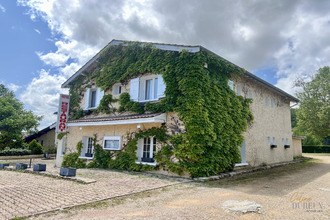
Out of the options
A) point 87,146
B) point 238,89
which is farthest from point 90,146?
point 238,89

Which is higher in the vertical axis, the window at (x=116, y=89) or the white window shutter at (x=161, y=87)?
the window at (x=116, y=89)

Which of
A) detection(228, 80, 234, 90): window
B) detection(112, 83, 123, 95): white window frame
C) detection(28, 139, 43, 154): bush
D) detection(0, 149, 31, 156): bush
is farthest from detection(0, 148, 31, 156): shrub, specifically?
detection(228, 80, 234, 90): window

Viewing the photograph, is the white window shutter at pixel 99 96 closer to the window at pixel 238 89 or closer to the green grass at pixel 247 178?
the window at pixel 238 89

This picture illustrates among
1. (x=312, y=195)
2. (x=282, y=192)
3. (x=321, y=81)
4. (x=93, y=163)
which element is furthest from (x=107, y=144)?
(x=321, y=81)

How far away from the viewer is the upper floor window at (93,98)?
45.2 ft

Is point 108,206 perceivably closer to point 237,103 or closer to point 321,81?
point 237,103

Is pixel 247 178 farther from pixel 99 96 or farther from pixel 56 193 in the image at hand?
pixel 99 96

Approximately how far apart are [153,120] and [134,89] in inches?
120

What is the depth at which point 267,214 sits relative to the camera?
4.62m

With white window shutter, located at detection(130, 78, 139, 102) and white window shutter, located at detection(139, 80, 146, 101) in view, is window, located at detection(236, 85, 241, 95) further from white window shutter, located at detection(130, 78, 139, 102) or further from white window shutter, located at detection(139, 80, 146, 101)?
white window shutter, located at detection(130, 78, 139, 102)

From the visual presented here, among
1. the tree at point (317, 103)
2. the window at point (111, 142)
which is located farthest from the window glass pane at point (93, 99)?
the tree at point (317, 103)

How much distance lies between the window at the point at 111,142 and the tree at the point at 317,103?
1122 inches

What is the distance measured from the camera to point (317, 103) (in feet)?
100.0

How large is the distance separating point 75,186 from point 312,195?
7210mm
